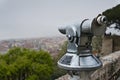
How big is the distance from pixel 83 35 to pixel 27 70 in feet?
52.7

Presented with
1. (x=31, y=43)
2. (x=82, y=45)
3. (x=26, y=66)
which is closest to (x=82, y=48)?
(x=82, y=45)

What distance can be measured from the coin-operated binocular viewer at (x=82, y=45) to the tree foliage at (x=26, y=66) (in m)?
14.8

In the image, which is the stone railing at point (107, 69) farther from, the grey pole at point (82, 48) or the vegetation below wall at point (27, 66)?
the vegetation below wall at point (27, 66)

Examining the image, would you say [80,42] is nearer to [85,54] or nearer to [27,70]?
[85,54]

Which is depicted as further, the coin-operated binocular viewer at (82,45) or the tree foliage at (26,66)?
the tree foliage at (26,66)

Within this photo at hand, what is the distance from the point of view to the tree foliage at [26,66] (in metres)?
16.6

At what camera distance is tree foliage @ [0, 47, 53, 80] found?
16.6m

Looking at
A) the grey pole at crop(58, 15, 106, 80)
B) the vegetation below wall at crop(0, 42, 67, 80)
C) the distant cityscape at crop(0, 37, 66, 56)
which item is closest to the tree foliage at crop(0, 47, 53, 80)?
the vegetation below wall at crop(0, 42, 67, 80)

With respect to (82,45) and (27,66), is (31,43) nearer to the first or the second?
(27,66)

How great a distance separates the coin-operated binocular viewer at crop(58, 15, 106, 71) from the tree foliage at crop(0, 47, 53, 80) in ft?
48.7

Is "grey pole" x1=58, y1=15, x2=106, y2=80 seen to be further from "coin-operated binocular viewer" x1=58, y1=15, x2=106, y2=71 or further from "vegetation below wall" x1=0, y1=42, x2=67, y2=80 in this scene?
"vegetation below wall" x1=0, y1=42, x2=67, y2=80

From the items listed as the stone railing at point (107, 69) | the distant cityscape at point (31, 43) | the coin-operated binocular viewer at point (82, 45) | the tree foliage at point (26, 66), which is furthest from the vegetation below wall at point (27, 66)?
the coin-operated binocular viewer at point (82, 45)

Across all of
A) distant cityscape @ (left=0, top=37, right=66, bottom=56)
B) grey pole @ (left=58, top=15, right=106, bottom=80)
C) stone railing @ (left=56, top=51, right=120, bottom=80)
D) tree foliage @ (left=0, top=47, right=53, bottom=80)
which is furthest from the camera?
distant cityscape @ (left=0, top=37, right=66, bottom=56)

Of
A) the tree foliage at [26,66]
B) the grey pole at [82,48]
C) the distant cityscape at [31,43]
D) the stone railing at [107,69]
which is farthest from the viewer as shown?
the distant cityscape at [31,43]
